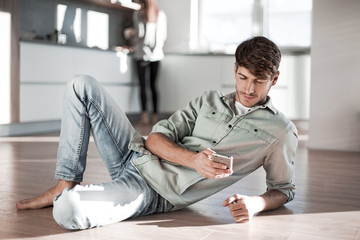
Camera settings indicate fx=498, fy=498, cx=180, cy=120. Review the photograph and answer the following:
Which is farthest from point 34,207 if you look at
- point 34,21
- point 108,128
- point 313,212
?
point 34,21

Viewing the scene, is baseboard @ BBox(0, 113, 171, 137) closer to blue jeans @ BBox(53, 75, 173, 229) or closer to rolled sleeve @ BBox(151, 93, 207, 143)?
blue jeans @ BBox(53, 75, 173, 229)

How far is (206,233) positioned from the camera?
5.49ft

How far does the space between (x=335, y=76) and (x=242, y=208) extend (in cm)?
261

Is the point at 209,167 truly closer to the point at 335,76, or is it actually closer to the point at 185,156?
the point at 185,156

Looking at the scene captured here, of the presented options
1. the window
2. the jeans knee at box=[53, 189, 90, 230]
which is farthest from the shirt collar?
the window

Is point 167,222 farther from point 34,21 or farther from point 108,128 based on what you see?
point 34,21

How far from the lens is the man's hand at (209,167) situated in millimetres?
1506

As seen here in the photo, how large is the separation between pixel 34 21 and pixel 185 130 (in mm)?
4037

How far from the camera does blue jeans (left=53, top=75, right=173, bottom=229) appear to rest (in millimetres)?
1707

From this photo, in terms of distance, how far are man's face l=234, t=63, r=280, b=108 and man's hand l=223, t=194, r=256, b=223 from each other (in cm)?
34

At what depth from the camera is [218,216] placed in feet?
6.23

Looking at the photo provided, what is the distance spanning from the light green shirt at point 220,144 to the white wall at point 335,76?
94.5 inches

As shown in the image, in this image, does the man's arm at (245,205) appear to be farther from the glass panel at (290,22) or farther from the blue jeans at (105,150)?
the glass panel at (290,22)

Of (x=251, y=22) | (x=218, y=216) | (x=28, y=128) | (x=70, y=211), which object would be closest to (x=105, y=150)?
(x=70, y=211)
